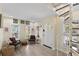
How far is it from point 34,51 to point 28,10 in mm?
834

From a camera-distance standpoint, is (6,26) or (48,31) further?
(48,31)

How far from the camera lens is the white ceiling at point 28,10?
8.32 ft

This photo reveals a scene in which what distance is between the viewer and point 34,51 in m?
2.71

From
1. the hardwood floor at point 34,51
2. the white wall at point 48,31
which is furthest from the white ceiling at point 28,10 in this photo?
the hardwood floor at point 34,51

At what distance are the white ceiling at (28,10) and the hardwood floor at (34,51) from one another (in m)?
0.61

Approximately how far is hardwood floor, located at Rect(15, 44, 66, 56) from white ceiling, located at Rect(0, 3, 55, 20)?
61cm

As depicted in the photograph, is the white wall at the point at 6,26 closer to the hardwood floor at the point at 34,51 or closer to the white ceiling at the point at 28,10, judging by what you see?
the white ceiling at the point at 28,10

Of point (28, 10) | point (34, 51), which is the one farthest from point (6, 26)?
point (34, 51)

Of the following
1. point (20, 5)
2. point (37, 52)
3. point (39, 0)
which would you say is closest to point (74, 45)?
point (37, 52)

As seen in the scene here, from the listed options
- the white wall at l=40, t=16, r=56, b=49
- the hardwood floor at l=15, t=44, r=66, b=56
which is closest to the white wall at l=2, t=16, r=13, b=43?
the hardwood floor at l=15, t=44, r=66, b=56

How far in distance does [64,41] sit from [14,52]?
39.8 inches

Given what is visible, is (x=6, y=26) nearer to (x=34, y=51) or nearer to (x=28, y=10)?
(x=28, y=10)

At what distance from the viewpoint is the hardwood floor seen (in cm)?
261

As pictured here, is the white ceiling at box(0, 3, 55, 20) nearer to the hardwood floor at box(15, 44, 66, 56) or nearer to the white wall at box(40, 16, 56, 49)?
the white wall at box(40, 16, 56, 49)
